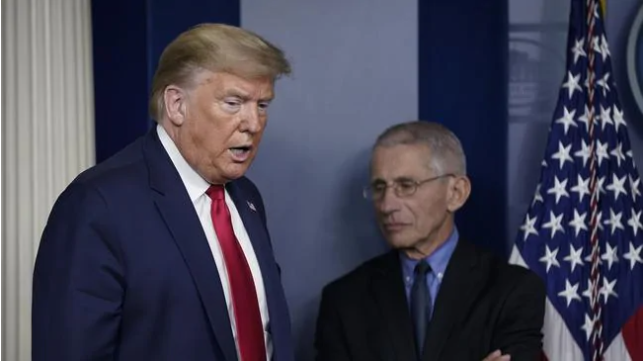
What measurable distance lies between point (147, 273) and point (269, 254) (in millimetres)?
378

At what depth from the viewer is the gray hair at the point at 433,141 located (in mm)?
3102

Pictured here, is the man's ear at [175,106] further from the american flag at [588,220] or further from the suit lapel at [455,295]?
the american flag at [588,220]

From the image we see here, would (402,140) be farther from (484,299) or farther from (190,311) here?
(190,311)

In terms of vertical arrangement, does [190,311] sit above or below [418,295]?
above

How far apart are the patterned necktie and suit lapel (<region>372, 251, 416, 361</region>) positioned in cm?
3

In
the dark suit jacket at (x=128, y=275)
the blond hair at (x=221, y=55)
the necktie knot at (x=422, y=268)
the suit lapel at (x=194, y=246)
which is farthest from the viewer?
the necktie knot at (x=422, y=268)

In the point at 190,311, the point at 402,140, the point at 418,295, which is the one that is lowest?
the point at 418,295

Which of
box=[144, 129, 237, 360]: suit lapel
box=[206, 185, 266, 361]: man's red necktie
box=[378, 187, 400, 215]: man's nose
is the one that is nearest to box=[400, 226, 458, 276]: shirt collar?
box=[378, 187, 400, 215]: man's nose

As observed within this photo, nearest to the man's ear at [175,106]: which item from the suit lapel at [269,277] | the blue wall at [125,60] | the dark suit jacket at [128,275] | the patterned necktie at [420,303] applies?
the dark suit jacket at [128,275]

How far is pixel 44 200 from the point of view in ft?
8.87

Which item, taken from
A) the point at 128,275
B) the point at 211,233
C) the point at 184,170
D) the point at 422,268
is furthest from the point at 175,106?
the point at 422,268

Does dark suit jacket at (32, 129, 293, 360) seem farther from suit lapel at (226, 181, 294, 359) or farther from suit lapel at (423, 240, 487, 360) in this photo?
suit lapel at (423, 240, 487, 360)

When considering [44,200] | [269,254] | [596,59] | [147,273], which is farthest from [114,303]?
[596,59]

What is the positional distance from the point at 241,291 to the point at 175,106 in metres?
0.43
